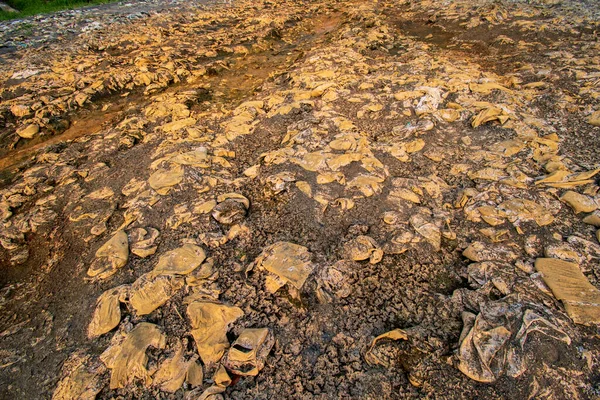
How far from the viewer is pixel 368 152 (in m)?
3.18

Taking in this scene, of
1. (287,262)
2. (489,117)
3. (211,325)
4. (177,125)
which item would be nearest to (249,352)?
(211,325)

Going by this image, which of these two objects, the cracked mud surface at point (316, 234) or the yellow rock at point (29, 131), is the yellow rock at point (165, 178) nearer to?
the cracked mud surface at point (316, 234)

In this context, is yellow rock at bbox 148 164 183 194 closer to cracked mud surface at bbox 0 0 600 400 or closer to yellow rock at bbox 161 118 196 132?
cracked mud surface at bbox 0 0 600 400

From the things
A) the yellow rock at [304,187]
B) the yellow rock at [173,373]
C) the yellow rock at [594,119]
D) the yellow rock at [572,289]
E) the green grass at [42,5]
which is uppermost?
the green grass at [42,5]

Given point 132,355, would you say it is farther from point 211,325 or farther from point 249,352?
point 249,352

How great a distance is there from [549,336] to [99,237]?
3.37 m

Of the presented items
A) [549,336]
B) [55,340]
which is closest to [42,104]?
[55,340]

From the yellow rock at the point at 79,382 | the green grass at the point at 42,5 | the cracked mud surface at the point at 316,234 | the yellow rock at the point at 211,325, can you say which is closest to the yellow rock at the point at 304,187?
the cracked mud surface at the point at 316,234

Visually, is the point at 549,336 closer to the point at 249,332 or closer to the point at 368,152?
the point at 249,332

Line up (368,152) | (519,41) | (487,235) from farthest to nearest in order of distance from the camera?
(519,41)
(368,152)
(487,235)

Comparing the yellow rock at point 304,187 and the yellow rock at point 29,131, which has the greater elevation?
the yellow rock at point 304,187

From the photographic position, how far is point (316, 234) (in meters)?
2.48

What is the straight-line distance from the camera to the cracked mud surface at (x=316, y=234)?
5.80 ft

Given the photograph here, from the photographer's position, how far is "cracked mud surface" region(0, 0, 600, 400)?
177cm
